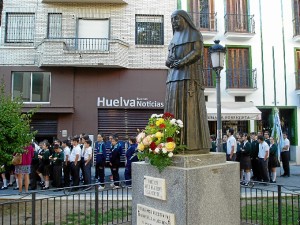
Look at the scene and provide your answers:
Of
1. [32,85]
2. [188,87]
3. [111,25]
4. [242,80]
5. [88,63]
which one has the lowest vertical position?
[188,87]

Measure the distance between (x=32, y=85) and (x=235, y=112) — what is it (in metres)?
11.2

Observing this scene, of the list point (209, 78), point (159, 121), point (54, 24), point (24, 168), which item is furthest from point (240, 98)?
point (159, 121)

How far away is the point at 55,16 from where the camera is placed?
1839 cm

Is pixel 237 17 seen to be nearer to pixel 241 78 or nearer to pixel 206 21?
pixel 206 21

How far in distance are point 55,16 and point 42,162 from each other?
956 cm

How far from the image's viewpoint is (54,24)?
1838 cm

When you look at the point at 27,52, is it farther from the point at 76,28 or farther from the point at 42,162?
the point at 42,162

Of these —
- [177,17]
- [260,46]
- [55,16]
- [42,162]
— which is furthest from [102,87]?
[177,17]

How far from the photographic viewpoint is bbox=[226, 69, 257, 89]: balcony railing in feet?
63.6

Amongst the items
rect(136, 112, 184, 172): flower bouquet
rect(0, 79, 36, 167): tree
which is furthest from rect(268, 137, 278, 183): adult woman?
rect(136, 112, 184, 172): flower bouquet

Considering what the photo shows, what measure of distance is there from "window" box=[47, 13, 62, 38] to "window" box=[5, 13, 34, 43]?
3.34 ft

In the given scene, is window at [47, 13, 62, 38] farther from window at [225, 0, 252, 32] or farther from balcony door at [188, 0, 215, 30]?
window at [225, 0, 252, 32]

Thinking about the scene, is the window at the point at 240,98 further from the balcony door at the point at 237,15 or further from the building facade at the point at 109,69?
the balcony door at the point at 237,15

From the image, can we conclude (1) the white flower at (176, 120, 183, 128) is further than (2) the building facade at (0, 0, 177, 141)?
No
